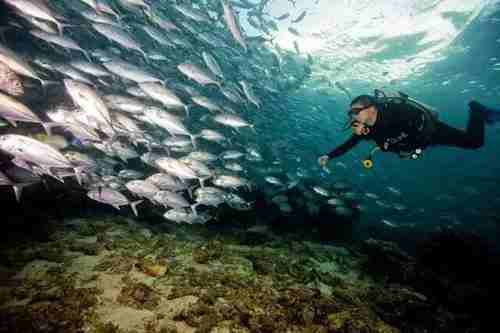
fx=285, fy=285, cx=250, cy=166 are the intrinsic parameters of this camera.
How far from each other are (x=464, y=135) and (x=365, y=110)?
3.35 metres

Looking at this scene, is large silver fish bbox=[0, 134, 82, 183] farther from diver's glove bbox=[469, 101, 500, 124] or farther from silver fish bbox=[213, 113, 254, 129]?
diver's glove bbox=[469, 101, 500, 124]

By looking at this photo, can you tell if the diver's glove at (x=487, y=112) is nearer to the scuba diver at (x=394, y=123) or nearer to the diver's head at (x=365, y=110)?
the scuba diver at (x=394, y=123)

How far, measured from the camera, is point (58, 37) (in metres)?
5.46

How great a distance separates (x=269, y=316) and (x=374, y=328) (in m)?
1.54

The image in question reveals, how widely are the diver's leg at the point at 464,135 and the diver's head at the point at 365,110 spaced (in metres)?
2.03

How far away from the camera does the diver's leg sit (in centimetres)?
690

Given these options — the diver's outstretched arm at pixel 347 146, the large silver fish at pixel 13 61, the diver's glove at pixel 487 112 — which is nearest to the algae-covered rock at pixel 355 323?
the diver's outstretched arm at pixel 347 146

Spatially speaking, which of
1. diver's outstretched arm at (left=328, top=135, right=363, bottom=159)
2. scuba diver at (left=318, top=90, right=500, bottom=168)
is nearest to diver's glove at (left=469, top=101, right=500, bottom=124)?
scuba diver at (left=318, top=90, right=500, bottom=168)

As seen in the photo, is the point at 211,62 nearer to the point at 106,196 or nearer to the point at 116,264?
the point at 106,196

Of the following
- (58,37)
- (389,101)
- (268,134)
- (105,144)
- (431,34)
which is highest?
(431,34)

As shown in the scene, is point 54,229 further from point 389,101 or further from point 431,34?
point 431,34

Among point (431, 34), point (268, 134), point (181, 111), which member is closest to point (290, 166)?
point (268, 134)

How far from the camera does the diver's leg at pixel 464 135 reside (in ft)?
22.6

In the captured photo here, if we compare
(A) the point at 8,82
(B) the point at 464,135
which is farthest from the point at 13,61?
(B) the point at 464,135
